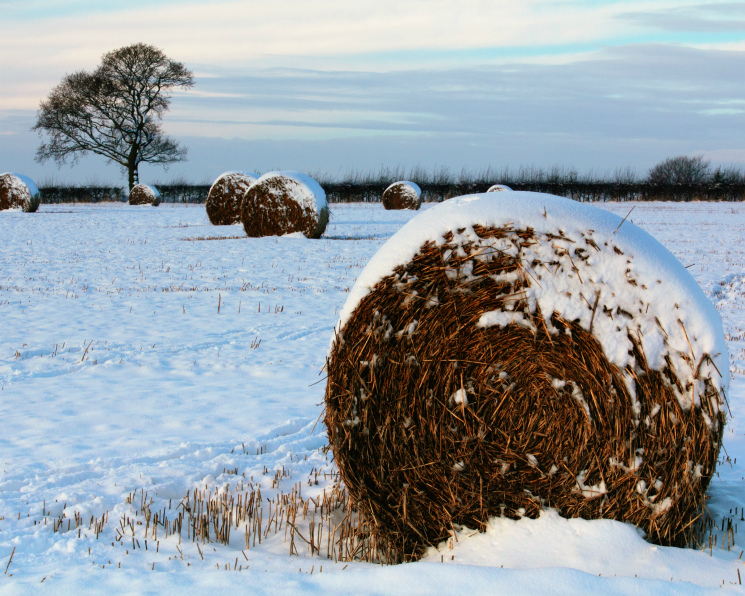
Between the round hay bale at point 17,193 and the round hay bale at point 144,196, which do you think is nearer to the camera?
the round hay bale at point 17,193

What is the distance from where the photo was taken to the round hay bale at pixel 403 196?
31.2 m

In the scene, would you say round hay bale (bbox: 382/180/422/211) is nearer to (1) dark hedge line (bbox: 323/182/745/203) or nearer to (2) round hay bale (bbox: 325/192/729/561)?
(1) dark hedge line (bbox: 323/182/745/203)

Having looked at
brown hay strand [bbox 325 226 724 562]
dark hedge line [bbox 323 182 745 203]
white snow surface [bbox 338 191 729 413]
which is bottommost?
brown hay strand [bbox 325 226 724 562]

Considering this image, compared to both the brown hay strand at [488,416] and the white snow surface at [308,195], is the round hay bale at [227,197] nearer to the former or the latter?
the white snow surface at [308,195]

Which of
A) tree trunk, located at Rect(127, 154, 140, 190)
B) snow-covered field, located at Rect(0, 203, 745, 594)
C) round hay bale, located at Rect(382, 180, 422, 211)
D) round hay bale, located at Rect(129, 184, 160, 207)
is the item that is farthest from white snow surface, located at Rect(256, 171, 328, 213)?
tree trunk, located at Rect(127, 154, 140, 190)

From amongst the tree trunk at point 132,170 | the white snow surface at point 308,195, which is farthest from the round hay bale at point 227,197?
the tree trunk at point 132,170

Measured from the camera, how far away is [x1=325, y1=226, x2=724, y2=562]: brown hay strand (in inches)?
124

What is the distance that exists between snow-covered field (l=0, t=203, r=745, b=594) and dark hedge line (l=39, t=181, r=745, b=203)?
2982 cm

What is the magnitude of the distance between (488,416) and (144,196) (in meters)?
34.9

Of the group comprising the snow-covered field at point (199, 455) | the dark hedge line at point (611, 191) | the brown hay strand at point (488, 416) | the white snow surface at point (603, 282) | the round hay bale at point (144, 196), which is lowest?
the snow-covered field at point (199, 455)

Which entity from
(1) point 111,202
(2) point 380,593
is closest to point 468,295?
(2) point 380,593

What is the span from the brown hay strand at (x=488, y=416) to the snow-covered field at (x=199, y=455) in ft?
0.57

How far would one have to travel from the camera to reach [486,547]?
11.0ft

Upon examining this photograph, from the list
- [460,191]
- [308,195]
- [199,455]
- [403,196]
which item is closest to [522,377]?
[199,455]
